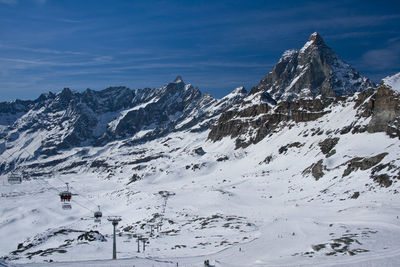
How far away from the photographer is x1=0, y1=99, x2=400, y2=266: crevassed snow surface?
37094 millimetres

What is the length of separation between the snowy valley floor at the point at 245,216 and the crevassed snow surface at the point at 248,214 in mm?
215

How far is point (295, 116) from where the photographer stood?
16300cm

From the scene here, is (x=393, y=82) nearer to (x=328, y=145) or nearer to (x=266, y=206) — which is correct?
(x=328, y=145)

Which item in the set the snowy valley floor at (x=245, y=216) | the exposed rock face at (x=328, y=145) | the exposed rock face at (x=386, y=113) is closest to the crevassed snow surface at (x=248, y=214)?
the snowy valley floor at (x=245, y=216)

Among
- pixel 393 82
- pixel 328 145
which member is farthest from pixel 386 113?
pixel 328 145

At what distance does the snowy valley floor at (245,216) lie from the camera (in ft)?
122

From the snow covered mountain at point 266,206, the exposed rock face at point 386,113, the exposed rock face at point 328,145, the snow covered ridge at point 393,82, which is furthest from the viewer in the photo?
the exposed rock face at point 328,145

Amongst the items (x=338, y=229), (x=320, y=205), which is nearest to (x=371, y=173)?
(x=320, y=205)

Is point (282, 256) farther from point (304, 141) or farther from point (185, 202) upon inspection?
point (304, 141)

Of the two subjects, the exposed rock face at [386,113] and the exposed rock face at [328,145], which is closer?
the exposed rock face at [386,113]

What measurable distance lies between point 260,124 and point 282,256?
150431 millimetres

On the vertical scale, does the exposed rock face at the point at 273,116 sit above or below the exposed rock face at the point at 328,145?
above

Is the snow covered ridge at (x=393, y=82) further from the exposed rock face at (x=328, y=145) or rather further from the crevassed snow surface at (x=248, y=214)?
the exposed rock face at (x=328, y=145)

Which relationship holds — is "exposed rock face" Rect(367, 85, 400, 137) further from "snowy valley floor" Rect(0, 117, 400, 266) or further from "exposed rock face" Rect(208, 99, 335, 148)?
"exposed rock face" Rect(208, 99, 335, 148)
